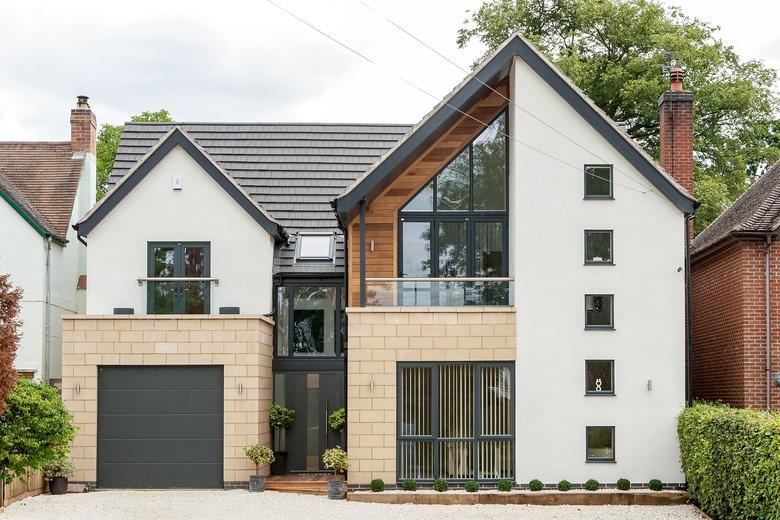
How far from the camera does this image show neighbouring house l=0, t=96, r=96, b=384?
85.9 ft

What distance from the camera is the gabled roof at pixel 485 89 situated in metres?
22.1

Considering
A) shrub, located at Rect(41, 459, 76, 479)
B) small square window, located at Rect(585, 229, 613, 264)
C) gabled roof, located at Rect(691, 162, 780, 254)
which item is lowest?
shrub, located at Rect(41, 459, 76, 479)

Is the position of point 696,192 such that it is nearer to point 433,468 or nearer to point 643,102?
point 643,102

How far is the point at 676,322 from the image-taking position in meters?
22.4

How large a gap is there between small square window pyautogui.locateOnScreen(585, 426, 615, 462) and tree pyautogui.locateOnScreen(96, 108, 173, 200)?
27728 millimetres

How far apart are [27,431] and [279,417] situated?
6658 millimetres

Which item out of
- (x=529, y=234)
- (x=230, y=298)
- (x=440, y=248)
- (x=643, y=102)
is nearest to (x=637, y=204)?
(x=529, y=234)

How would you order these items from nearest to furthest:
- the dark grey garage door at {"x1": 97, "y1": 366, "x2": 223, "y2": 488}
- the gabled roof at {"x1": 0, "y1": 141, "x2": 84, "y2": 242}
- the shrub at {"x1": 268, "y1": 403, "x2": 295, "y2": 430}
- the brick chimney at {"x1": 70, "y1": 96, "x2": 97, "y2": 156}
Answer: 1. the dark grey garage door at {"x1": 97, "y1": 366, "x2": 223, "y2": 488}
2. the shrub at {"x1": 268, "y1": 403, "x2": 295, "y2": 430}
3. the gabled roof at {"x1": 0, "y1": 141, "x2": 84, "y2": 242}
4. the brick chimney at {"x1": 70, "y1": 96, "x2": 97, "y2": 156}

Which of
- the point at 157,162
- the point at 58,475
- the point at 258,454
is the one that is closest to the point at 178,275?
the point at 157,162

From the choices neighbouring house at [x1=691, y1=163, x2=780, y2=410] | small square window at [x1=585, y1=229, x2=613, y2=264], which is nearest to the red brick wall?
neighbouring house at [x1=691, y1=163, x2=780, y2=410]

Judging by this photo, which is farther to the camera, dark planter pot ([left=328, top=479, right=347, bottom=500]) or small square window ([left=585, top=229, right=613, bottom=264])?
small square window ([left=585, top=229, right=613, bottom=264])

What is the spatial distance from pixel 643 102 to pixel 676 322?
15.0 metres

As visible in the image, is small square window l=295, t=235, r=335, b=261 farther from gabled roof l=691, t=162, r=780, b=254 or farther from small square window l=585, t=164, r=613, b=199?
gabled roof l=691, t=162, r=780, b=254

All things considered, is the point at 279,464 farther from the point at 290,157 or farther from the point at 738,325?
the point at 738,325
